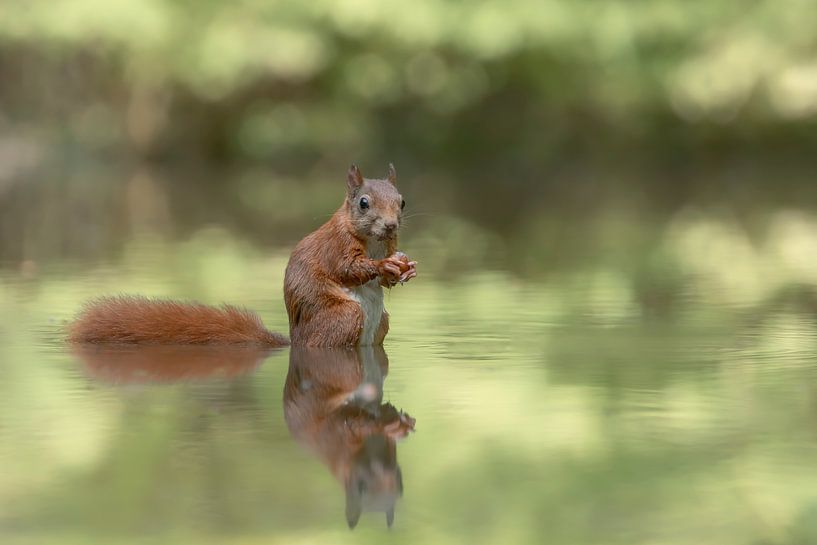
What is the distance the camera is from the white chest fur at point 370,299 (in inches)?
225

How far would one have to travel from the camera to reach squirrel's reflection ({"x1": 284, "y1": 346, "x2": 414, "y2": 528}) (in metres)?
3.47

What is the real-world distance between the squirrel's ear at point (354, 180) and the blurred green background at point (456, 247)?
607mm

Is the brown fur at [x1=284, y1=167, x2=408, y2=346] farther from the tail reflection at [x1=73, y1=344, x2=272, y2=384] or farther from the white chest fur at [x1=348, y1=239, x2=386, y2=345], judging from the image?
the tail reflection at [x1=73, y1=344, x2=272, y2=384]

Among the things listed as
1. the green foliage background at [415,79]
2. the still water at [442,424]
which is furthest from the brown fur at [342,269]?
the green foliage background at [415,79]

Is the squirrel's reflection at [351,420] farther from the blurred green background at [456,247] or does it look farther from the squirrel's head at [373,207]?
the squirrel's head at [373,207]

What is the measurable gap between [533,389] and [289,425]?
3.04 feet

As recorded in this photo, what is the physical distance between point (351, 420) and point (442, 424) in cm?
24

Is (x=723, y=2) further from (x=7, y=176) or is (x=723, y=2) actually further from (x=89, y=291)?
(x=89, y=291)

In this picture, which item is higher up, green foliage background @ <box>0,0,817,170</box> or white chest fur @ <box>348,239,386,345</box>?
green foliage background @ <box>0,0,817,170</box>

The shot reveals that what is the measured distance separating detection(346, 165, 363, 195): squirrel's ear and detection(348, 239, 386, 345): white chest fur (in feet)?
0.62

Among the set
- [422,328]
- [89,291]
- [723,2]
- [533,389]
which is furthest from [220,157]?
[533,389]

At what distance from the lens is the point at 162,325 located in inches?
227

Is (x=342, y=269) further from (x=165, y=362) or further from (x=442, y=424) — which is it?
Result: (x=442, y=424)

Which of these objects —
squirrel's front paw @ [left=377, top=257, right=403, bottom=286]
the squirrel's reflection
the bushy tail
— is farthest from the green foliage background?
the squirrel's reflection
